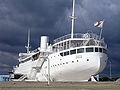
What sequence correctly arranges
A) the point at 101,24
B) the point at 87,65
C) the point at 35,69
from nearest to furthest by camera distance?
the point at 87,65 < the point at 101,24 < the point at 35,69

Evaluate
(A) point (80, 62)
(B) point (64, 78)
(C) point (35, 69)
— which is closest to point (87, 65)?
(A) point (80, 62)

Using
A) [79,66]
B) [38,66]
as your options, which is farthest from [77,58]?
[38,66]

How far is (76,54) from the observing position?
3775 centimetres

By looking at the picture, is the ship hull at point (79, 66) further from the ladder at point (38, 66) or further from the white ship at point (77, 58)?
the ladder at point (38, 66)

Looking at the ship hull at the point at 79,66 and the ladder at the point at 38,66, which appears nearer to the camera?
the ship hull at the point at 79,66

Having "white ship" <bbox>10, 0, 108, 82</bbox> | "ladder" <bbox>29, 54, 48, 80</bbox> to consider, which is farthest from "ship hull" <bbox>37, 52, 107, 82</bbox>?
"ladder" <bbox>29, 54, 48, 80</bbox>

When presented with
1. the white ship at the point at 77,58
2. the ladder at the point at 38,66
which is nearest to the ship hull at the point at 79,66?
the white ship at the point at 77,58

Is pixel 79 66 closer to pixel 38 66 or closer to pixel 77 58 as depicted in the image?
pixel 77 58

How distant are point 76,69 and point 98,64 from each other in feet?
13.9

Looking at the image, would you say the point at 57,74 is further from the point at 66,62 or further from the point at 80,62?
the point at 80,62

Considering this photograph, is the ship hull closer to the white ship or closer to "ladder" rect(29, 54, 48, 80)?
the white ship

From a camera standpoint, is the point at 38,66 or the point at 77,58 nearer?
the point at 77,58

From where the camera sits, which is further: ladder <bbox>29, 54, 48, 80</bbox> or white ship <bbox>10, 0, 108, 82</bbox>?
ladder <bbox>29, 54, 48, 80</bbox>

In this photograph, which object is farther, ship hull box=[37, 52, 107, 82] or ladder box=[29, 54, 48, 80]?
ladder box=[29, 54, 48, 80]
